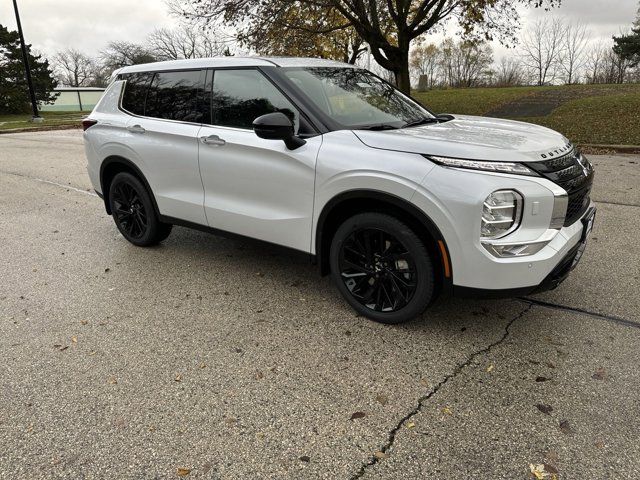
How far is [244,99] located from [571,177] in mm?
2443

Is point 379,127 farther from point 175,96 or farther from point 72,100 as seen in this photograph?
point 72,100

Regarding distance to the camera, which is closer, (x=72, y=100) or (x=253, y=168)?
(x=253, y=168)

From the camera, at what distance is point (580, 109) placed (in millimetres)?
16531

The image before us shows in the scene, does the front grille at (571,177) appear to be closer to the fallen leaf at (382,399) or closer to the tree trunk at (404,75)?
the fallen leaf at (382,399)

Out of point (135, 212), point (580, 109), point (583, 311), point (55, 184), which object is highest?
point (580, 109)

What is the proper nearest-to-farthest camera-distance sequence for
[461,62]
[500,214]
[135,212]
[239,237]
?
[500,214] < [239,237] < [135,212] < [461,62]

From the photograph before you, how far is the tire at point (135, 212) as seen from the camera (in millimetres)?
4922

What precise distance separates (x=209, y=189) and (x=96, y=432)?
220 centimetres

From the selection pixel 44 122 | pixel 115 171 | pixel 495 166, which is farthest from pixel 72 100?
pixel 495 166

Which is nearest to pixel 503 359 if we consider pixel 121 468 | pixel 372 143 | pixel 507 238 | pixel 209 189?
pixel 507 238

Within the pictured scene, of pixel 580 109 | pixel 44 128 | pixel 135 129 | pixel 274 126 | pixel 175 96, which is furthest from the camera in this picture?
pixel 44 128

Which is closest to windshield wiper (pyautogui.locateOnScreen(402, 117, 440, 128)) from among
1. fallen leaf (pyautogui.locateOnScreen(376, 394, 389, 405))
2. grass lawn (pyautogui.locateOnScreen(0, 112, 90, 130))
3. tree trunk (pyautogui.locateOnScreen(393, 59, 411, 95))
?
fallen leaf (pyautogui.locateOnScreen(376, 394, 389, 405))

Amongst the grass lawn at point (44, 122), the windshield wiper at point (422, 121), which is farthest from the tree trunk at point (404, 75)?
the grass lawn at point (44, 122)

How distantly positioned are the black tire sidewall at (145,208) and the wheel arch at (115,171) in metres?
0.05
